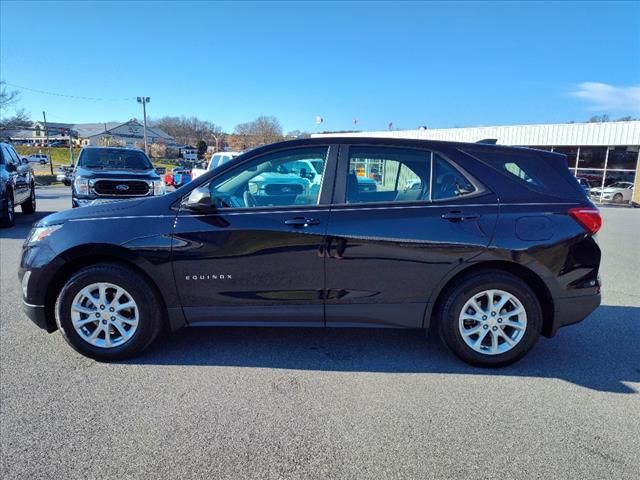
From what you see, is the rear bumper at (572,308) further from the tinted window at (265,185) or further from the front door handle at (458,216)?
the tinted window at (265,185)

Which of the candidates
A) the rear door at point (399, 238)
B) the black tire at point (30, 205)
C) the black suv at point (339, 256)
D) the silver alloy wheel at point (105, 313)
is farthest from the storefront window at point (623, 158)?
the silver alloy wheel at point (105, 313)

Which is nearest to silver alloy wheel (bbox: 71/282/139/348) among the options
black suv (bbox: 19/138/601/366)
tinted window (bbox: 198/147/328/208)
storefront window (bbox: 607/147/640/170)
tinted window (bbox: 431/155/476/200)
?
black suv (bbox: 19/138/601/366)

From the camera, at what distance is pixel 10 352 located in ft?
12.1

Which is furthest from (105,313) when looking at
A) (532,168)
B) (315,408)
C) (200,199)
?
(532,168)

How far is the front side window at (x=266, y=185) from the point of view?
3502 millimetres

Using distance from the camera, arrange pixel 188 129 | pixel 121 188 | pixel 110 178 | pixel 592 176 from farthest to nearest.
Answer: pixel 188 129 < pixel 592 176 < pixel 121 188 < pixel 110 178

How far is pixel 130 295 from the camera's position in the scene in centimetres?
345

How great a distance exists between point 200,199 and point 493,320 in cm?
248

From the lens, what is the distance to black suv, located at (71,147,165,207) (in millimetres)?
9188

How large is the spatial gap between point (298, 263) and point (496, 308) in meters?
1.61

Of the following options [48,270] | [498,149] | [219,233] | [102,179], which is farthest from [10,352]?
[102,179]

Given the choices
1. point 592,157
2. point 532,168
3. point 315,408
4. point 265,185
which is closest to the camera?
point 315,408

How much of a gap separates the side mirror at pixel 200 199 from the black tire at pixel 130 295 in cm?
74

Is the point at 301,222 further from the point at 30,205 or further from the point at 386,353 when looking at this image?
the point at 30,205
